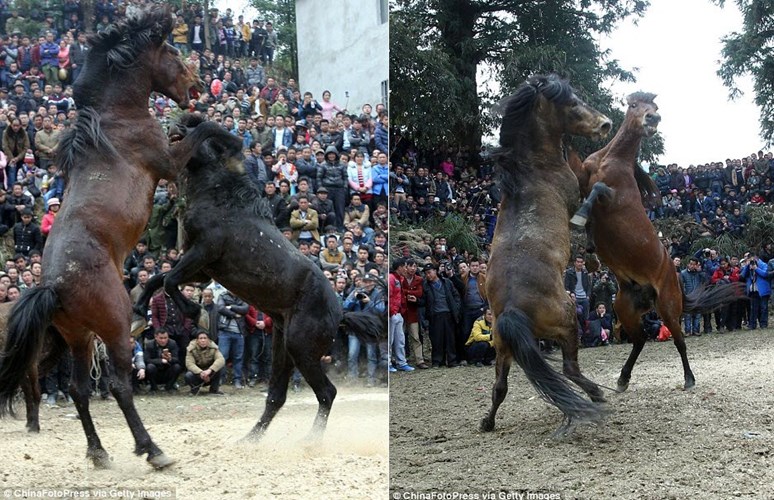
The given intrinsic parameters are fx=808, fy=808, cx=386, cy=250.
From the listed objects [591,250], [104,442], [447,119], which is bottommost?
[104,442]

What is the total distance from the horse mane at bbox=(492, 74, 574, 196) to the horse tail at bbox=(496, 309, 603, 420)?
1.38m

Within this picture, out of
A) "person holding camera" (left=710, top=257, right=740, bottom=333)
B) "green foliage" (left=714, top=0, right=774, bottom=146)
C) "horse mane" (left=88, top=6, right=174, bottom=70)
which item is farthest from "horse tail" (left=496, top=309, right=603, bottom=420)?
"person holding camera" (left=710, top=257, right=740, bottom=333)

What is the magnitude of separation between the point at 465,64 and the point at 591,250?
7.02 ft

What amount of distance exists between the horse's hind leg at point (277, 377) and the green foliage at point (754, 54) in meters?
8.41

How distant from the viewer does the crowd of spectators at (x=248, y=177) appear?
9.08 m

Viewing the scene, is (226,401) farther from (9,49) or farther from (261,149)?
(9,49)

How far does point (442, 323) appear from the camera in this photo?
9172mm

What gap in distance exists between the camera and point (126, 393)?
5.46m

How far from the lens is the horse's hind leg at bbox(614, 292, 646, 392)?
8125 millimetres

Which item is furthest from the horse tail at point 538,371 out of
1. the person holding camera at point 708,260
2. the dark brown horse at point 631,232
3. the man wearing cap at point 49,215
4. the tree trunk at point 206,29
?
the tree trunk at point 206,29

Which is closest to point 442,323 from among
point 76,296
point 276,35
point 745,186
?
point 76,296

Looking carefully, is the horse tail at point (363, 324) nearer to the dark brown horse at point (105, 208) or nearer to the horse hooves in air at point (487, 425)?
the horse hooves in air at point (487, 425)

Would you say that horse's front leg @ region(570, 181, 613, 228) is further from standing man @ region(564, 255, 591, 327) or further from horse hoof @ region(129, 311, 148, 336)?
horse hoof @ region(129, 311, 148, 336)

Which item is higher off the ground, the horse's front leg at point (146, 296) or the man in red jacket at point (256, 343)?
the horse's front leg at point (146, 296)
